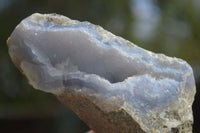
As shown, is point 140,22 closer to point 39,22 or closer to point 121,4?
point 121,4

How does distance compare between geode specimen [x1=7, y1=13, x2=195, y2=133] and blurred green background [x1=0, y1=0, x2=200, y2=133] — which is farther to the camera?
blurred green background [x1=0, y1=0, x2=200, y2=133]

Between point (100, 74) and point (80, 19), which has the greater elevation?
point (100, 74)

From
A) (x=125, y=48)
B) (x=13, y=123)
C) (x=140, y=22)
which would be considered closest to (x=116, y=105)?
(x=125, y=48)

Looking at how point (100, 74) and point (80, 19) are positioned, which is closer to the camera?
point (100, 74)

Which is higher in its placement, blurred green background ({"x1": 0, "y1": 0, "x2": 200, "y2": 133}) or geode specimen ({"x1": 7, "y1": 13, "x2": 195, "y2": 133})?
geode specimen ({"x1": 7, "y1": 13, "x2": 195, "y2": 133})

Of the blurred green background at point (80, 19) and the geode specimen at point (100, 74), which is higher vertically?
the geode specimen at point (100, 74)
